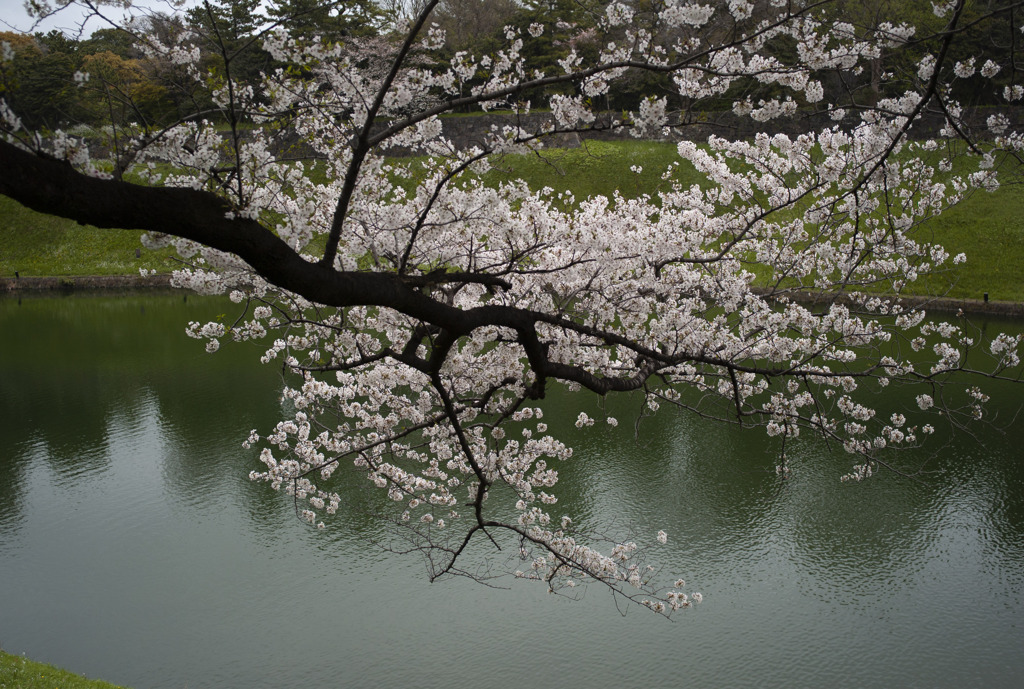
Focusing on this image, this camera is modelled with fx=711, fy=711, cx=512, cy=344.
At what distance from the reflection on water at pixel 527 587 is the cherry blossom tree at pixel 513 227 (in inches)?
26.7

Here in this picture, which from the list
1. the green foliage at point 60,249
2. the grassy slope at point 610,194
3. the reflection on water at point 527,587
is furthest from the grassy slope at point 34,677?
the green foliage at point 60,249

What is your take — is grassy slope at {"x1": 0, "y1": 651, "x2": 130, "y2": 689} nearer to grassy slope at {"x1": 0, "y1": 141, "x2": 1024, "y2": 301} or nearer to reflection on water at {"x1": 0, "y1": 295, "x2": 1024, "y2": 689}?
reflection on water at {"x1": 0, "y1": 295, "x2": 1024, "y2": 689}

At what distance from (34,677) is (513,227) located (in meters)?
4.11

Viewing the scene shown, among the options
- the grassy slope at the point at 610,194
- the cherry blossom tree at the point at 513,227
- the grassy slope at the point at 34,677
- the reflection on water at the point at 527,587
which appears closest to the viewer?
the cherry blossom tree at the point at 513,227

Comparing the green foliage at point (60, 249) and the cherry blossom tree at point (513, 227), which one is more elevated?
the green foliage at point (60, 249)

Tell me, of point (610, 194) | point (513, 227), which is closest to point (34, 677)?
point (513, 227)

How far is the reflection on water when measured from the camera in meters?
5.67

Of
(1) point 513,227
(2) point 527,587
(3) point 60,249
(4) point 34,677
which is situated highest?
(3) point 60,249

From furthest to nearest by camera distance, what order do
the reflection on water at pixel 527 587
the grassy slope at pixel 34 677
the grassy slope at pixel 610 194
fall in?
the grassy slope at pixel 610 194 < the reflection on water at pixel 527 587 < the grassy slope at pixel 34 677

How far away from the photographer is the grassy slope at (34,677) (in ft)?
13.9

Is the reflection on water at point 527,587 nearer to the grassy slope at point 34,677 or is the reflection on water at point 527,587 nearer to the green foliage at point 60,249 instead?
the grassy slope at point 34,677

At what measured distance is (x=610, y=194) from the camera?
2333 cm

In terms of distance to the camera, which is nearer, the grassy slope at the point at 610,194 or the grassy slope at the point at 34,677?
the grassy slope at the point at 34,677

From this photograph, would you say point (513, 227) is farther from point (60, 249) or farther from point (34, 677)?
point (60, 249)
